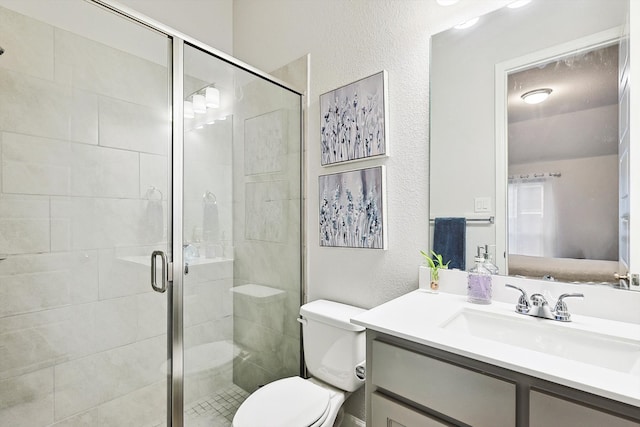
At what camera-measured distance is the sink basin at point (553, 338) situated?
2.60 feet

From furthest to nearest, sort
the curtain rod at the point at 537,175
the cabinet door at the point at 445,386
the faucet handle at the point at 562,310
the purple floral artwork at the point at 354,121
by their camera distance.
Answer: the purple floral artwork at the point at 354,121
the curtain rod at the point at 537,175
the faucet handle at the point at 562,310
the cabinet door at the point at 445,386

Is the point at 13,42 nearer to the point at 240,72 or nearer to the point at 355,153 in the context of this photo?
the point at 240,72

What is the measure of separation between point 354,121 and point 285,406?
51.6 inches

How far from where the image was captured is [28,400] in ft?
4.23

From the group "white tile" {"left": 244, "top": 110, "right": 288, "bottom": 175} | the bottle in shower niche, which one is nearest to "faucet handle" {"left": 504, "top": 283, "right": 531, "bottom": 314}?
the bottle in shower niche

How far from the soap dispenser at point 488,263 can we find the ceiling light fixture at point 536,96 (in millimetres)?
542

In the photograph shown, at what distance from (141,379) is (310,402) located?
78 centimetres

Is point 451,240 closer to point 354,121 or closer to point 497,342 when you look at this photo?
point 497,342

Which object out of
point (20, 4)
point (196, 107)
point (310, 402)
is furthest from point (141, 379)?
point (20, 4)

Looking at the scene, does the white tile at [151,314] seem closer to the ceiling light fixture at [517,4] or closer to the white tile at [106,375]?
the white tile at [106,375]

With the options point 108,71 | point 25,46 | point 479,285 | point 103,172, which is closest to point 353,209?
point 479,285

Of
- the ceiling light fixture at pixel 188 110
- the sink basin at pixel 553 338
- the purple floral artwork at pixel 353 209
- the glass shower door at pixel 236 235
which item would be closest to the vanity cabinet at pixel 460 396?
the sink basin at pixel 553 338

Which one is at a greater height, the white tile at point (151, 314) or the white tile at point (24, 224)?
the white tile at point (24, 224)

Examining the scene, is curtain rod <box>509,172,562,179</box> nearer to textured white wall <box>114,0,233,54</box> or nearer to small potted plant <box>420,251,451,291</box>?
small potted plant <box>420,251,451,291</box>
